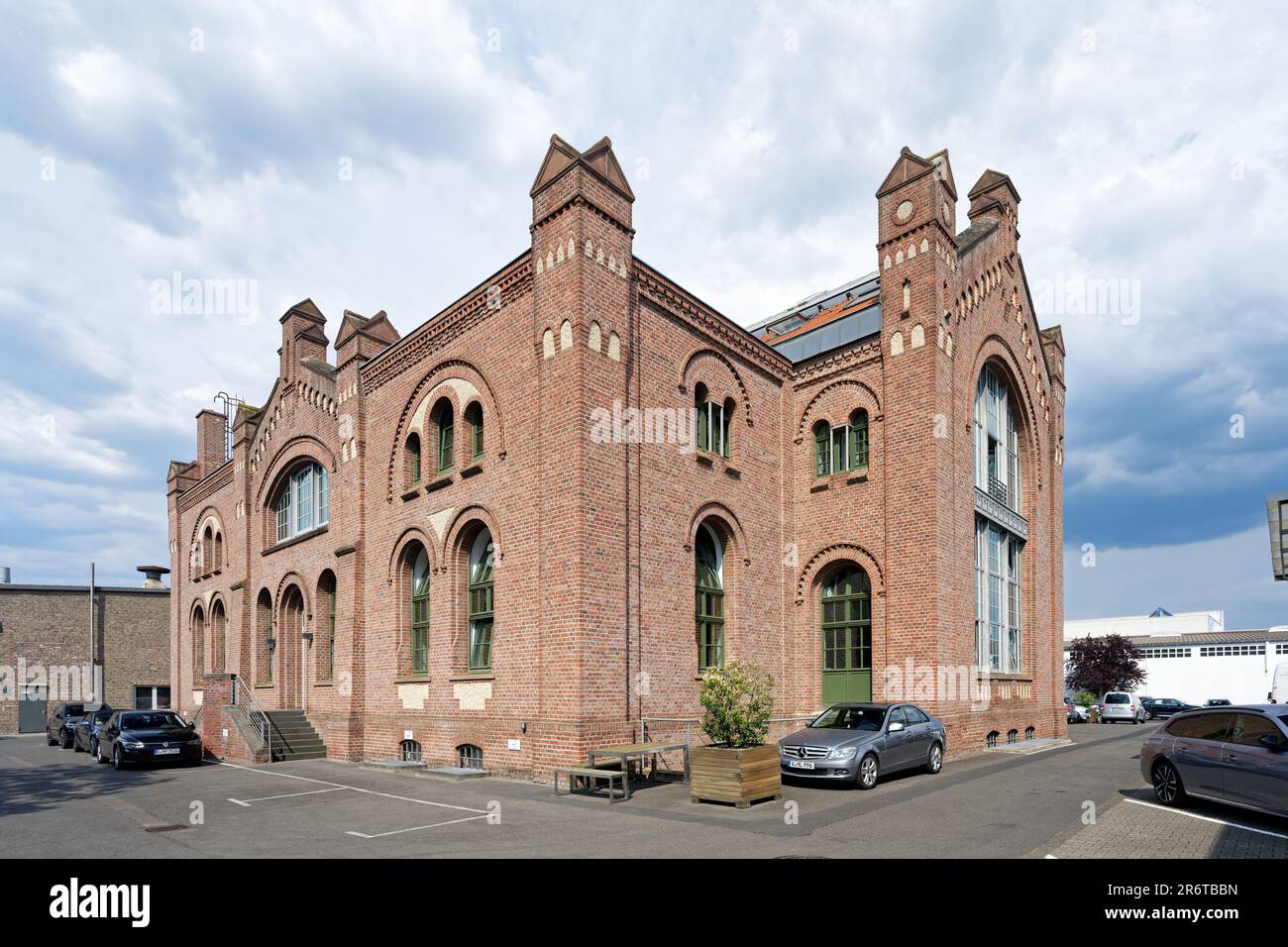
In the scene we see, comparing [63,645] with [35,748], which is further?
[63,645]

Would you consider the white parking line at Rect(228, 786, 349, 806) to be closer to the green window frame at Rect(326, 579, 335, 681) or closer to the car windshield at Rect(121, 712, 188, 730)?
the car windshield at Rect(121, 712, 188, 730)

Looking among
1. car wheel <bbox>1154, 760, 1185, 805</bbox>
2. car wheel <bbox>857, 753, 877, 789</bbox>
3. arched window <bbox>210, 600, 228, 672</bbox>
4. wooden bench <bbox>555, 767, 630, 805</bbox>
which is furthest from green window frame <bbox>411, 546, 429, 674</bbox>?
arched window <bbox>210, 600, 228, 672</bbox>

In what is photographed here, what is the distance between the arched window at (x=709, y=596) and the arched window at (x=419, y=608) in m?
6.19

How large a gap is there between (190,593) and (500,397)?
22471 millimetres

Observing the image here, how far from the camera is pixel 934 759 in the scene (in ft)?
53.1

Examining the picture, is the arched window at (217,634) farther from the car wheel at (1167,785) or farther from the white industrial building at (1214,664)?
the white industrial building at (1214,664)

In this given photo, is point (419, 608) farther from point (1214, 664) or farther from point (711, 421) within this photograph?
point (1214, 664)

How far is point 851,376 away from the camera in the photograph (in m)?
21.1

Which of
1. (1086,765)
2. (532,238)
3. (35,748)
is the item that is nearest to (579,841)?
(532,238)

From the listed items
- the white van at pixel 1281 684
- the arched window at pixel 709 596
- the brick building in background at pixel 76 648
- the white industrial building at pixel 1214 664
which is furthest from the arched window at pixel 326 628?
the white industrial building at pixel 1214 664

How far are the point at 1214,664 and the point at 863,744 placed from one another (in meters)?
63.2

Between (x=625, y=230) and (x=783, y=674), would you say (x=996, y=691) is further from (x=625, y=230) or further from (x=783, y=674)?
(x=625, y=230)

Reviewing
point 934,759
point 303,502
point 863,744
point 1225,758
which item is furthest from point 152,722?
point 1225,758

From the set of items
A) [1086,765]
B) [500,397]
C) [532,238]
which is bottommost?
[1086,765]
